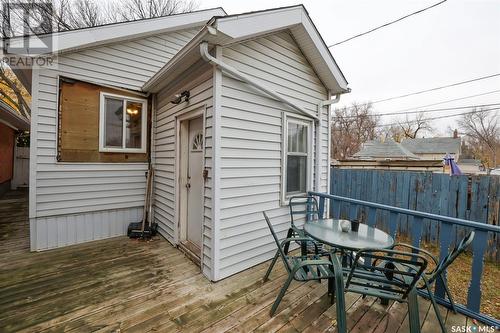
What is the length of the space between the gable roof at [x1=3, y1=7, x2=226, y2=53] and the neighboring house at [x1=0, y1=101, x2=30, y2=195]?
17.6ft

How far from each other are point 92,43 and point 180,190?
3228mm

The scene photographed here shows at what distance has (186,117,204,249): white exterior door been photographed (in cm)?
367

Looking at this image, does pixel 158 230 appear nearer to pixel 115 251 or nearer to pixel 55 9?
pixel 115 251

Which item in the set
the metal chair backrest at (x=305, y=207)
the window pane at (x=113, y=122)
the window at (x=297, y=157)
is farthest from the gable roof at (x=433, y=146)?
the window pane at (x=113, y=122)

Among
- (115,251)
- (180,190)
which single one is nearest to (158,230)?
(115,251)

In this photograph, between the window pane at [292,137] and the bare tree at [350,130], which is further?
the bare tree at [350,130]

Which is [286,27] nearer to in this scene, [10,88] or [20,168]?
[20,168]

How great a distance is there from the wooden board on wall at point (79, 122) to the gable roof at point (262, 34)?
107 centimetres

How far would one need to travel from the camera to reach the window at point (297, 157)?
13.0 ft

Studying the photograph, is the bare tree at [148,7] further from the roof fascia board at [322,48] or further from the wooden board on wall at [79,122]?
the roof fascia board at [322,48]

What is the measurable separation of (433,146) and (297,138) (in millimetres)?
29488

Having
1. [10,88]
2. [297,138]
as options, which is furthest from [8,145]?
[297,138]

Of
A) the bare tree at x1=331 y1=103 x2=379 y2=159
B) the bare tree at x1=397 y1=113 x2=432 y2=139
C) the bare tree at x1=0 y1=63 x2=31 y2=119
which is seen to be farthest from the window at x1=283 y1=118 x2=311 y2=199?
the bare tree at x1=397 y1=113 x2=432 y2=139

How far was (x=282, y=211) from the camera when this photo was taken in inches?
151
